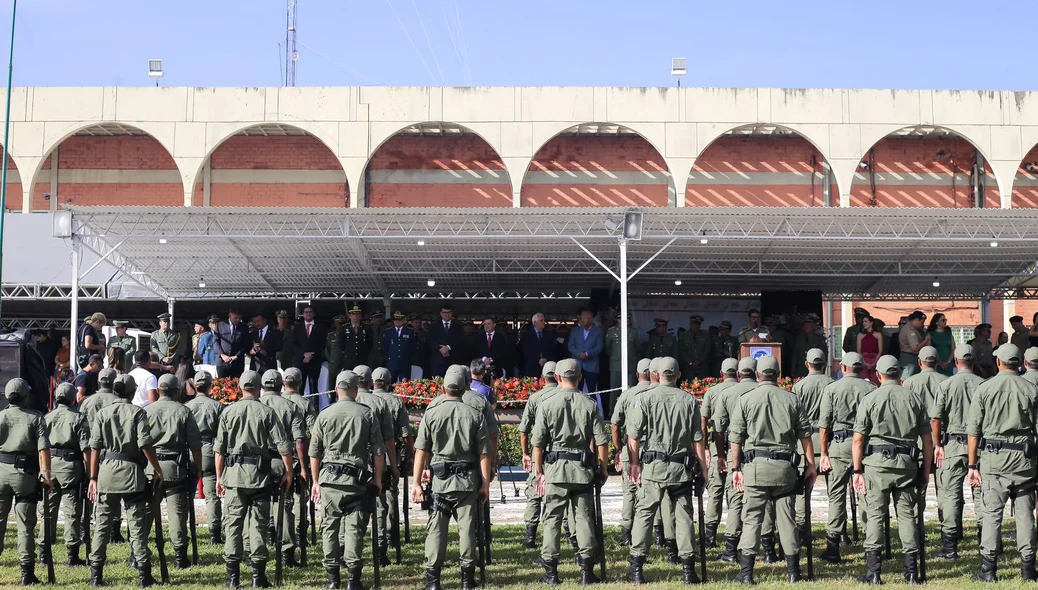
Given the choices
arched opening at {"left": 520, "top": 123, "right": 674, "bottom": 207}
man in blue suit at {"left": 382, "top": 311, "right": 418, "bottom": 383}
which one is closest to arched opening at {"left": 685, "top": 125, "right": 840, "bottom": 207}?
arched opening at {"left": 520, "top": 123, "right": 674, "bottom": 207}

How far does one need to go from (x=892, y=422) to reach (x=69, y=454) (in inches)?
278

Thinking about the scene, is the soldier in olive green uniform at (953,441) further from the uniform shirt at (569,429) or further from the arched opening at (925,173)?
the arched opening at (925,173)

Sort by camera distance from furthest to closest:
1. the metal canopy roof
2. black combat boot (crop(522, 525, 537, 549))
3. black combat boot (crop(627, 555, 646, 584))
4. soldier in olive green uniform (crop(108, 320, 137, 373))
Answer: soldier in olive green uniform (crop(108, 320, 137, 373)), the metal canopy roof, black combat boot (crop(522, 525, 537, 549)), black combat boot (crop(627, 555, 646, 584))

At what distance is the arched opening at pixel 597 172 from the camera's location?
94.6 ft

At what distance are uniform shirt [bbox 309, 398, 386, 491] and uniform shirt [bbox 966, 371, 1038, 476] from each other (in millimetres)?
5055

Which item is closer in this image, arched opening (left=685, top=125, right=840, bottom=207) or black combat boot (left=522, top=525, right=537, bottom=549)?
black combat boot (left=522, top=525, right=537, bottom=549)

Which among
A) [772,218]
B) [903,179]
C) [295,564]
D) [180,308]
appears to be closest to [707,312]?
[772,218]

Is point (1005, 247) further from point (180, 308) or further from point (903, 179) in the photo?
point (180, 308)

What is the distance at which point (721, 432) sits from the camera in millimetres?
10156

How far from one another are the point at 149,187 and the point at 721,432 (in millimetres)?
22763

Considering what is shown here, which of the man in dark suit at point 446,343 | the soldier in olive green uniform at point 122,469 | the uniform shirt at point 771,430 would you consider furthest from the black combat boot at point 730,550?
the man in dark suit at point 446,343

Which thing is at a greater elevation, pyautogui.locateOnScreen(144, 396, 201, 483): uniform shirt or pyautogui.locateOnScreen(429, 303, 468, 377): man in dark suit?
pyautogui.locateOnScreen(429, 303, 468, 377): man in dark suit

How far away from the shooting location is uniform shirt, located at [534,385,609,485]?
9.04 m

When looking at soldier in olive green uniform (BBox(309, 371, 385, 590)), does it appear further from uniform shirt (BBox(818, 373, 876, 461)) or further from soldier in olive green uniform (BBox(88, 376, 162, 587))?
uniform shirt (BBox(818, 373, 876, 461))
